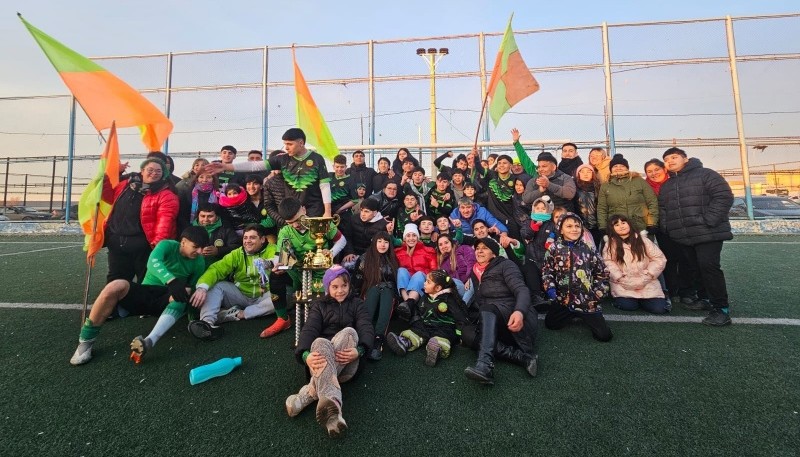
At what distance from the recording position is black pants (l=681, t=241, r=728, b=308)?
363 cm

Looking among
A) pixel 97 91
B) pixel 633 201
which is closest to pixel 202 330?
pixel 97 91

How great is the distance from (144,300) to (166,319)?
319 mm

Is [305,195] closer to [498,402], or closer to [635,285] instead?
[498,402]

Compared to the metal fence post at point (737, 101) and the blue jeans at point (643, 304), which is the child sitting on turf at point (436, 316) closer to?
the blue jeans at point (643, 304)

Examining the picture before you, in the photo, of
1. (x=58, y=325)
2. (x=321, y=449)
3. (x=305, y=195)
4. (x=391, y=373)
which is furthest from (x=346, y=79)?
(x=321, y=449)

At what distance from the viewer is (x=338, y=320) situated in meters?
2.89

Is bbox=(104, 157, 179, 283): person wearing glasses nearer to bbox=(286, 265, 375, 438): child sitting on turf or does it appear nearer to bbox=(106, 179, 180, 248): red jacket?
bbox=(106, 179, 180, 248): red jacket

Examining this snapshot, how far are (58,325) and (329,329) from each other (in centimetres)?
293

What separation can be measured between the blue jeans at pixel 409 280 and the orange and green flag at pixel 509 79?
3.35 meters

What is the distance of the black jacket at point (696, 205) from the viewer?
3.72 metres

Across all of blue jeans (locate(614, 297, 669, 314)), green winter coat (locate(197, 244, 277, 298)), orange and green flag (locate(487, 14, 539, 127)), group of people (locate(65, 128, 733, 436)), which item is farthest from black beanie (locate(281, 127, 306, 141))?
blue jeans (locate(614, 297, 669, 314))

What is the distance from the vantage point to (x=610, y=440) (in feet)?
6.35

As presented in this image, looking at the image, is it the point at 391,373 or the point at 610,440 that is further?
the point at 391,373

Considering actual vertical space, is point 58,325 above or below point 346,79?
below
